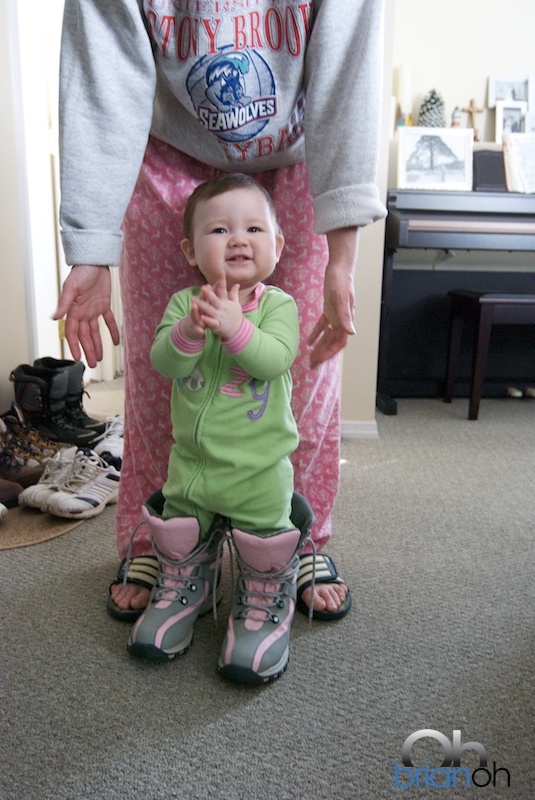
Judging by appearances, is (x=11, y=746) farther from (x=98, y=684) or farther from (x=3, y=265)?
(x=3, y=265)

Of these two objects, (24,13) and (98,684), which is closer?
(98,684)

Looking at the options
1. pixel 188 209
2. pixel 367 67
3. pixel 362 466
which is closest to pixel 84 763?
pixel 188 209

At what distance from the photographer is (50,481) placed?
1.46m

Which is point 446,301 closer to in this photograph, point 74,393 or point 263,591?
point 74,393

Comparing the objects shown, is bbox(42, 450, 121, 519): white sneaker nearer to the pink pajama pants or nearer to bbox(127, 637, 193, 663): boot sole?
the pink pajama pants

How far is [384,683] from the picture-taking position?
820mm

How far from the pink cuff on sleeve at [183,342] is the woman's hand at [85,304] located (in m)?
0.08

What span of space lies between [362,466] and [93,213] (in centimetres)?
112

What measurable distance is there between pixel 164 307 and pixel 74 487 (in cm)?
58

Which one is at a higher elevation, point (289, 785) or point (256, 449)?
point (256, 449)

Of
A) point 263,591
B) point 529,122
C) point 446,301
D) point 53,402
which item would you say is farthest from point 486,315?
point 263,591

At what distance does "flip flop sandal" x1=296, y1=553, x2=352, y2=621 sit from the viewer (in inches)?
38.3

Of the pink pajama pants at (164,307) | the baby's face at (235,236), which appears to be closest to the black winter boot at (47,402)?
the pink pajama pants at (164,307)

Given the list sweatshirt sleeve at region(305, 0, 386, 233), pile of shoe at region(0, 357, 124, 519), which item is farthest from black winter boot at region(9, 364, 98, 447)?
sweatshirt sleeve at region(305, 0, 386, 233)
